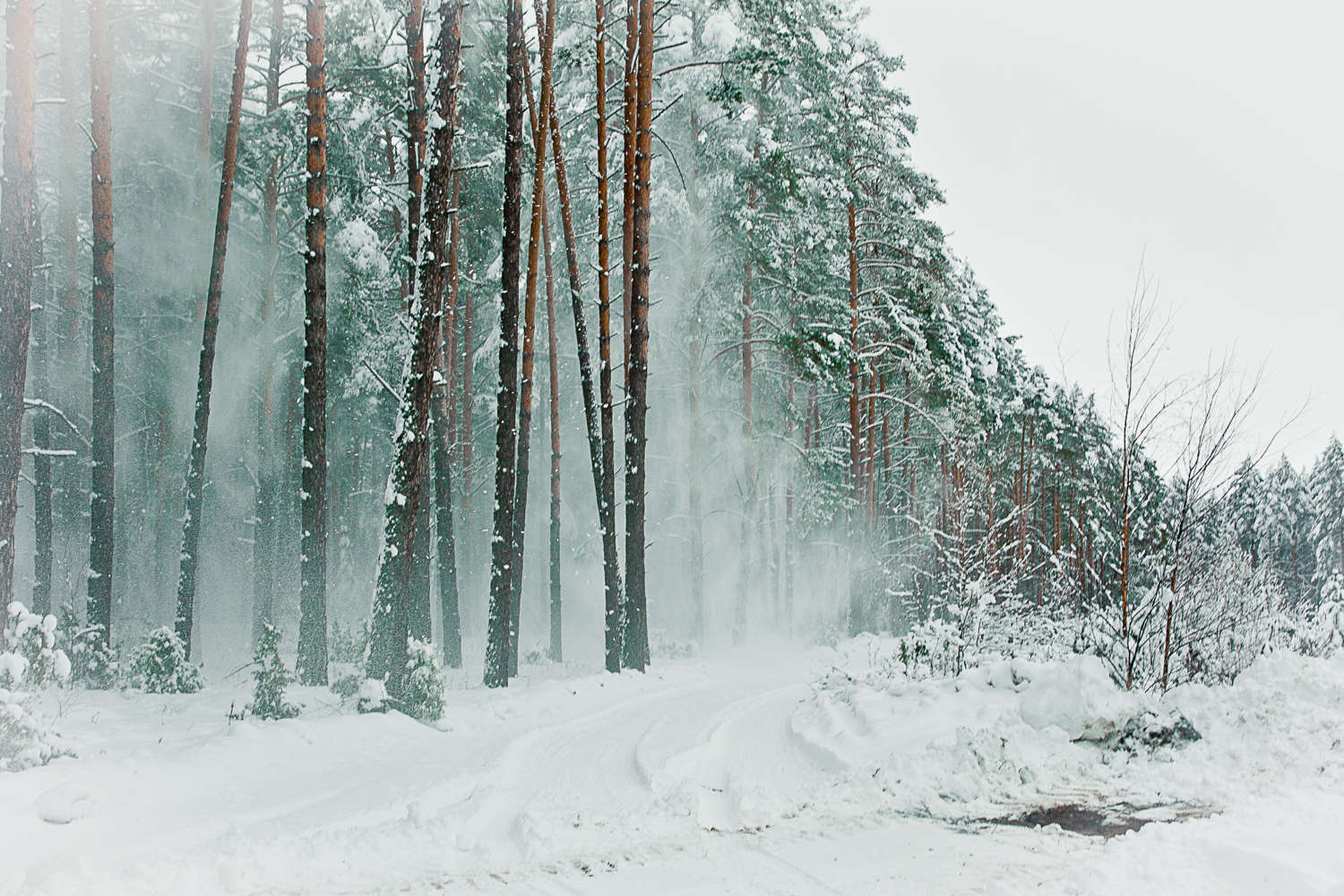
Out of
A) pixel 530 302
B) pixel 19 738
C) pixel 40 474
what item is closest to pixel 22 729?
pixel 19 738

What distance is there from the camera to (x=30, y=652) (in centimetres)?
984

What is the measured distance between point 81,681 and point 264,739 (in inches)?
274

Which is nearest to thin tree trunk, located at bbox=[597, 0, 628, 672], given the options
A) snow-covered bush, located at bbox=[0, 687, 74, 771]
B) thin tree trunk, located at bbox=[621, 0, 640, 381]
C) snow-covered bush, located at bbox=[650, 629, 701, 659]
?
thin tree trunk, located at bbox=[621, 0, 640, 381]

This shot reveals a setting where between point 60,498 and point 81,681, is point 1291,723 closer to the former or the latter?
point 81,681

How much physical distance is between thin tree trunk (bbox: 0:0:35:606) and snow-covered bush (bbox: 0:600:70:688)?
56cm

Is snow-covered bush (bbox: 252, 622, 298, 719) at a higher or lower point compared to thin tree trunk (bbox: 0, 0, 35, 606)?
lower

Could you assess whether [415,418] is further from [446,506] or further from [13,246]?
[446,506]

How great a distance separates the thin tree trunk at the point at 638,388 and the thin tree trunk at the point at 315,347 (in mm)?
5143

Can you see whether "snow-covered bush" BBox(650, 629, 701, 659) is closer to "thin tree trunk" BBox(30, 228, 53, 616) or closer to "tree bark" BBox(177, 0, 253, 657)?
"tree bark" BBox(177, 0, 253, 657)

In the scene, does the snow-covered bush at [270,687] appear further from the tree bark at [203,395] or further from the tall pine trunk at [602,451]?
the tall pine trunk at [602,451]

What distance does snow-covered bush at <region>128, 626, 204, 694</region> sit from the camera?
1155 centimetres

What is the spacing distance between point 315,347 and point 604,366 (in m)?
5.27

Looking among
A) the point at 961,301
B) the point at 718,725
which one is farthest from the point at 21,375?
the point at 961,301

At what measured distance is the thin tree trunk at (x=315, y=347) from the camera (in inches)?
434
